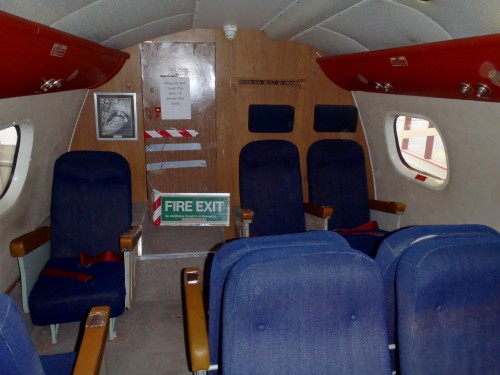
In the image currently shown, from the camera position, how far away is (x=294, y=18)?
11.3 feet

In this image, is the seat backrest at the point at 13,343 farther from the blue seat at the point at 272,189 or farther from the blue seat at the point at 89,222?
the blue seat at the point at 272,189

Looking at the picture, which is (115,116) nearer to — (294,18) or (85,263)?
(85,263)

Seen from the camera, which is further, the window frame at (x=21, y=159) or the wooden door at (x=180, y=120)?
the wooden door at (x=180, y=120)

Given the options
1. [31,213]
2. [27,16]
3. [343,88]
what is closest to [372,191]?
[343,88]

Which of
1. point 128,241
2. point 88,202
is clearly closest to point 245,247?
point 128,241

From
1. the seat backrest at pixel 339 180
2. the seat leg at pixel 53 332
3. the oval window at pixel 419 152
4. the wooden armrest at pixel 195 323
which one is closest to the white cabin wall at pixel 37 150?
the seat leg at pixel 53 332

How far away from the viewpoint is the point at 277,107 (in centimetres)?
490

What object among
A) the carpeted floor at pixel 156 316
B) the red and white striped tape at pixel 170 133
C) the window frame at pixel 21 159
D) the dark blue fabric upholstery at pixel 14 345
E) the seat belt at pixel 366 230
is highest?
the red and white striped tape at pixel 170 133

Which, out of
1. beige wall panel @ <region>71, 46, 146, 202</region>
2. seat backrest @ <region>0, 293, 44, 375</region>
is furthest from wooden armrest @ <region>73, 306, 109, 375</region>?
beige wall panel @ <region>71, 46, 146, 202</region>

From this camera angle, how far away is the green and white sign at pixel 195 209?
15.5 feet

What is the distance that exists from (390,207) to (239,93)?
2048 millimetres

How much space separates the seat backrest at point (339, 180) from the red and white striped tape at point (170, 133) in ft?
4.35

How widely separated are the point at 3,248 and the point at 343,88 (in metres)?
3.77

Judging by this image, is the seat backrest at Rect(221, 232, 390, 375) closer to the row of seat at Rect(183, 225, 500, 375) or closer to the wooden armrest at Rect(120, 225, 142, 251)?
the row of seat at Rect(183, 225, 500, 375)
